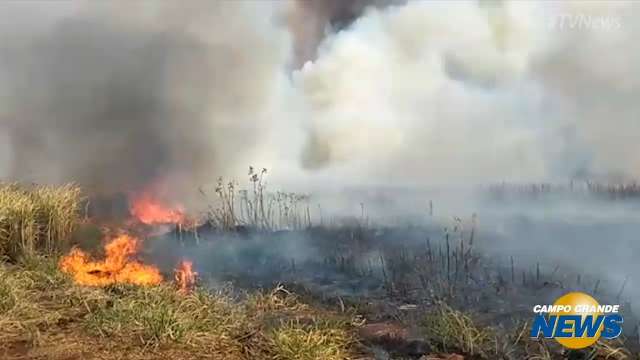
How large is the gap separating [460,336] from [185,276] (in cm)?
491

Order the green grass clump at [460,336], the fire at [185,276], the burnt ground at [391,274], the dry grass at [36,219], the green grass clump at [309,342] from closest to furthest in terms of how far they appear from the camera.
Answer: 1. the green grass clump at [309,342]
2. the green grass clump at [460,336]
3. the burnt ground at [391,274]
4. the fire at [185,276]
5. the dry grass at [36,219]

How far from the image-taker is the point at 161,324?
514 cm

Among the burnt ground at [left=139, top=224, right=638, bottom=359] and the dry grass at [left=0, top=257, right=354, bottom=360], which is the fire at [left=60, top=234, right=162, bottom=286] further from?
the dry grass at [left=0, top=257, right=354, bottom=360]

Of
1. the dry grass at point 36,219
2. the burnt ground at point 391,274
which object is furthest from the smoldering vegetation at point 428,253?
the dry grass at point 36,219

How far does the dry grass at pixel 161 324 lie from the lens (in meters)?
4.92

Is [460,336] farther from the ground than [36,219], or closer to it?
closer to it

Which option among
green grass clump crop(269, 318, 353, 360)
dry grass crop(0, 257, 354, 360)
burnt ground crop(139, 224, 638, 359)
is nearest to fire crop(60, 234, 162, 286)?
burnt ground crop(139, 224, 638, 359)

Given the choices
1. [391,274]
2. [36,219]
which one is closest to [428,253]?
[391,274]

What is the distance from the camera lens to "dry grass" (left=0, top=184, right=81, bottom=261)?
8.07m

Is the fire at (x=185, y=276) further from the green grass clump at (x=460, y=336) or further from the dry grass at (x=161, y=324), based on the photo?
the green grass clump at (x=460, y=336)

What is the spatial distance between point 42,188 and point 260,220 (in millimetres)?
3800

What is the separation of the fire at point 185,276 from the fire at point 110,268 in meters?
0.28

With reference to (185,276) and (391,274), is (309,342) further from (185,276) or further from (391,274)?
(185,276)

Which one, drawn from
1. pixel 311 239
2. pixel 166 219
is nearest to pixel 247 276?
pixel 311 239
